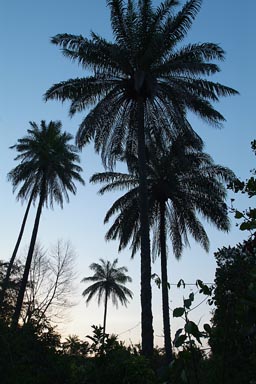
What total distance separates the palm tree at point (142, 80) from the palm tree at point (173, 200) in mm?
4667

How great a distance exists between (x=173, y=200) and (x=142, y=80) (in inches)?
354

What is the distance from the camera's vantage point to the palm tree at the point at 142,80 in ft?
55.4

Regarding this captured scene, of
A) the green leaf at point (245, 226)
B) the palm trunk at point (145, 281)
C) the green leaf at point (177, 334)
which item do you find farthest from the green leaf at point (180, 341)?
the palm trunk at point (145, 281)

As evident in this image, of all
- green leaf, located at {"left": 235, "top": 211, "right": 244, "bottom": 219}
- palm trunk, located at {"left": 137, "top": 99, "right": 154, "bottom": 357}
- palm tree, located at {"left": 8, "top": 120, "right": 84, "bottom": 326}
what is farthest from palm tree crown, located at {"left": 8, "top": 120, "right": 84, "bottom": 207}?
green leaf, located at {"left": 235, "top": 211, "right": 244, "bottom": 219}

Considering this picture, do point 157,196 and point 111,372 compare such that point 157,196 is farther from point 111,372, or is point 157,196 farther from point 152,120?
point 111,372

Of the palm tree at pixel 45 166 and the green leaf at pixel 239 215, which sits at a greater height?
the palm tree at pixel 45 166

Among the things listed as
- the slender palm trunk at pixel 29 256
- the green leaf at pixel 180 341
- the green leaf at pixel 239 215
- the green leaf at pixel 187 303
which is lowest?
the green leaf at pixel 180 341

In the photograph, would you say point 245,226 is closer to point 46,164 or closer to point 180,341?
point 180,341

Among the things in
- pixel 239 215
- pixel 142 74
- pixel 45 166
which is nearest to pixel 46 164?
pixel 45 166

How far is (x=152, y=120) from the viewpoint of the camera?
18359 millimetres

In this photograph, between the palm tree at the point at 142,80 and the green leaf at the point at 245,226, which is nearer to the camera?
the green leaf at the point at 245,226

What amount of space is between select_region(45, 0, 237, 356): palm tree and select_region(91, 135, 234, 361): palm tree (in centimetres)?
467

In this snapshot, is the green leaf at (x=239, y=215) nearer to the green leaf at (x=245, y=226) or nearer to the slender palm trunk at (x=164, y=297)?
the green leaf at (x=245, y=226)

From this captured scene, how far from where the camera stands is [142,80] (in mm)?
16188
